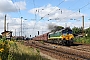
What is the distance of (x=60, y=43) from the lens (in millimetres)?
46281

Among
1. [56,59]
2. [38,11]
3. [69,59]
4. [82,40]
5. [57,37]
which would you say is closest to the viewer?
[69,59]

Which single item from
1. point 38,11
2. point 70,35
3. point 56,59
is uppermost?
point 38,11

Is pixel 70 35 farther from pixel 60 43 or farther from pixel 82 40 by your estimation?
pixel 82 40

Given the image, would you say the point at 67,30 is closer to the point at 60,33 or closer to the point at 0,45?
the point at 60,33

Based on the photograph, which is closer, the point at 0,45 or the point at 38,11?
the point at 0,45

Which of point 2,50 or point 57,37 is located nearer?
point 2,50

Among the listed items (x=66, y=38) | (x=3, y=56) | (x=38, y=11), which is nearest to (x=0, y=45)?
(x=3, y=56)

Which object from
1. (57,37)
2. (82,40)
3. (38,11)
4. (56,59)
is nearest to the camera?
(56,59)

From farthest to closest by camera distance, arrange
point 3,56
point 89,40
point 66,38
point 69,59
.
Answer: point 89,40 < point 66,38 < point 69,59 < point 3,56

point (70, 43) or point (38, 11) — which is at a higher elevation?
point (38, 11)

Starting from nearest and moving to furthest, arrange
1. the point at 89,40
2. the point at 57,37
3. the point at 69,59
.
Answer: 1. the point at 69,59
2. the point at 57,37
3. the point at 89,40

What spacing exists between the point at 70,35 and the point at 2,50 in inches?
1362

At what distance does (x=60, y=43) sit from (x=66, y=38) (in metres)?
2.75

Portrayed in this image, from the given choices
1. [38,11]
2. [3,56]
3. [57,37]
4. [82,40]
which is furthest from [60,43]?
[3,56]
